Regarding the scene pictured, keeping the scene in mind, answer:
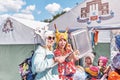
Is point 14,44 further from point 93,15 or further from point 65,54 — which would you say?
point 65,54

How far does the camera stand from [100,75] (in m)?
4.78

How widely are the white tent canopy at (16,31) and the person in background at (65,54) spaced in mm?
2872

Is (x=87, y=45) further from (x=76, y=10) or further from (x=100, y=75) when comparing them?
(x=76, y=10)

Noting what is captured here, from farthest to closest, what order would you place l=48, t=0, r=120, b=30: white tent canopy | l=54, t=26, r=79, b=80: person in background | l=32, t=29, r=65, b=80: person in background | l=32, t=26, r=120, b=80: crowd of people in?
l=48, t=0, r=120, b=30: white tent canopy → l=54, t=26, r=79, b=80: person in background → l=32, t=29, r=65, b=80: person in background → l=32, t=26, r=120, b=80: crowd of people

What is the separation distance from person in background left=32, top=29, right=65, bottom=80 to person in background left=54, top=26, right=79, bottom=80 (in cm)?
26

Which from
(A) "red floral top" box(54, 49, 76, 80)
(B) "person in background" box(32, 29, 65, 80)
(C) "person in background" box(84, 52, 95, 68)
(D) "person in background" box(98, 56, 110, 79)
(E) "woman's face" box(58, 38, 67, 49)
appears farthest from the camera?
(C) "person in background" box(84, 52, 95, 68)

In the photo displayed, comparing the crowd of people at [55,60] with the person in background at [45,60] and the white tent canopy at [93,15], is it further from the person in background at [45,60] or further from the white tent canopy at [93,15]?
the white tent canopy at [93,15]

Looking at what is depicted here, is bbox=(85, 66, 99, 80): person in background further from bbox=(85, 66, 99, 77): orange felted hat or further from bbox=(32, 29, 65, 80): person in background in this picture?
bbox=(32, 29, 65, 80): person in background

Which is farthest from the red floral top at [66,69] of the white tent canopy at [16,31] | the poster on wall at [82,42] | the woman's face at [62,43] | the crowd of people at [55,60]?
the white tent canopy at [16,31]

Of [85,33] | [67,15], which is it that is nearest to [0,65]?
[67,15]

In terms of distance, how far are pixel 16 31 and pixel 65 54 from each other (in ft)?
13.0

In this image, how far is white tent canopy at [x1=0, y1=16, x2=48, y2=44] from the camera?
7215mm

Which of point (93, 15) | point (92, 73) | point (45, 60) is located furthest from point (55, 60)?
point (93, 15)

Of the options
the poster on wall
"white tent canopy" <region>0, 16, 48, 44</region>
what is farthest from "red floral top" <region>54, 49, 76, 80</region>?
"white tent canopy" <region>0, 16, 48, 44</region>
